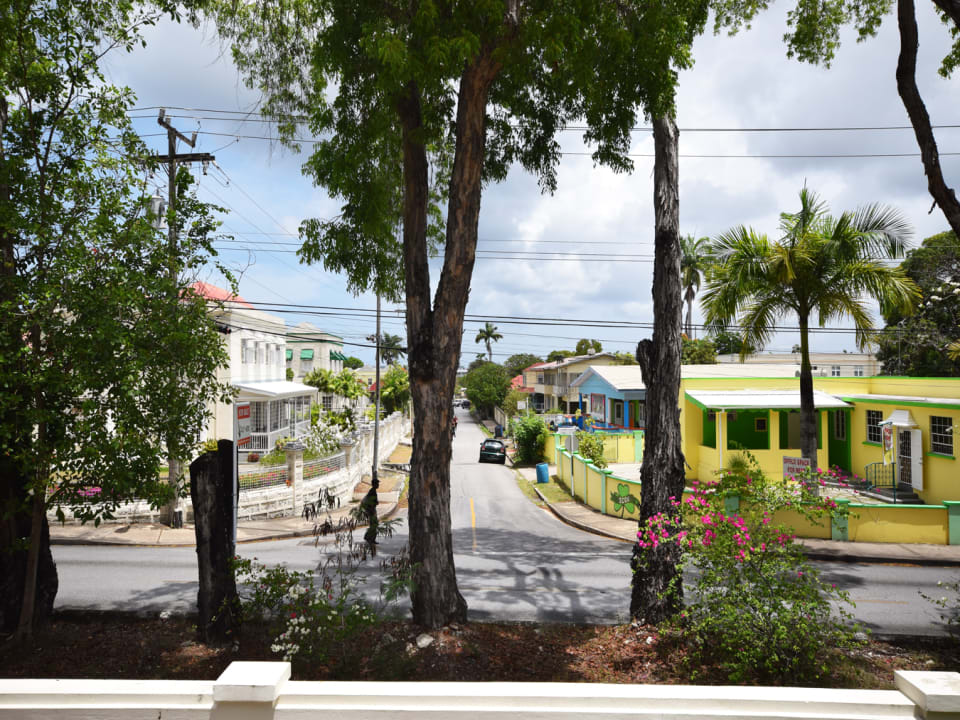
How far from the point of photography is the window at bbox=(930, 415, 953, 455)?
18.3 metres

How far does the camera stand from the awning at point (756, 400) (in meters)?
21.4

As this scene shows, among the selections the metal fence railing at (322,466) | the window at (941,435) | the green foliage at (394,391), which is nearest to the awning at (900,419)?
the window at (941,435)

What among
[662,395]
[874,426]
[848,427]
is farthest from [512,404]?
[662,395]

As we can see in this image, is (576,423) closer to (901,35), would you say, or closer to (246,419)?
(246,419)

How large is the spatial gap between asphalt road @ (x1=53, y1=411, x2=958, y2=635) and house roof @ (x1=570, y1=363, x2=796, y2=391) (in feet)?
39.1

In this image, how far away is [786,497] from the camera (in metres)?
7.83

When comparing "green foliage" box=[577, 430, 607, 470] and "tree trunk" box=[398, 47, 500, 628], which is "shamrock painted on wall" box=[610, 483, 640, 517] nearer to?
"green foliage" box=[577, 430, 607, 470]

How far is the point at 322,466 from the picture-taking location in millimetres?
21672

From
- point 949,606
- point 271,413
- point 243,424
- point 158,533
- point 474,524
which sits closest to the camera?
point 949,606

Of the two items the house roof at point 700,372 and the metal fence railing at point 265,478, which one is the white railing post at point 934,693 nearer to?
the metal fence railing at point 265,478

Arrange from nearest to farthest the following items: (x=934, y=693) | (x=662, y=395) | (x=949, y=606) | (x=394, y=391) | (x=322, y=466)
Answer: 1. (x=934, y=693)
2. (x=662, y=395)
3. (x=949, y=606)
4. (x=322, y=466)
5. (x=394, y=391)

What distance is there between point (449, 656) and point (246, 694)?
4.32 metres

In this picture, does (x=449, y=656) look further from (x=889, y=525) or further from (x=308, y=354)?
(x=308, y=354)

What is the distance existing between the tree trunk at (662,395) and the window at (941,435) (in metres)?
15.0
